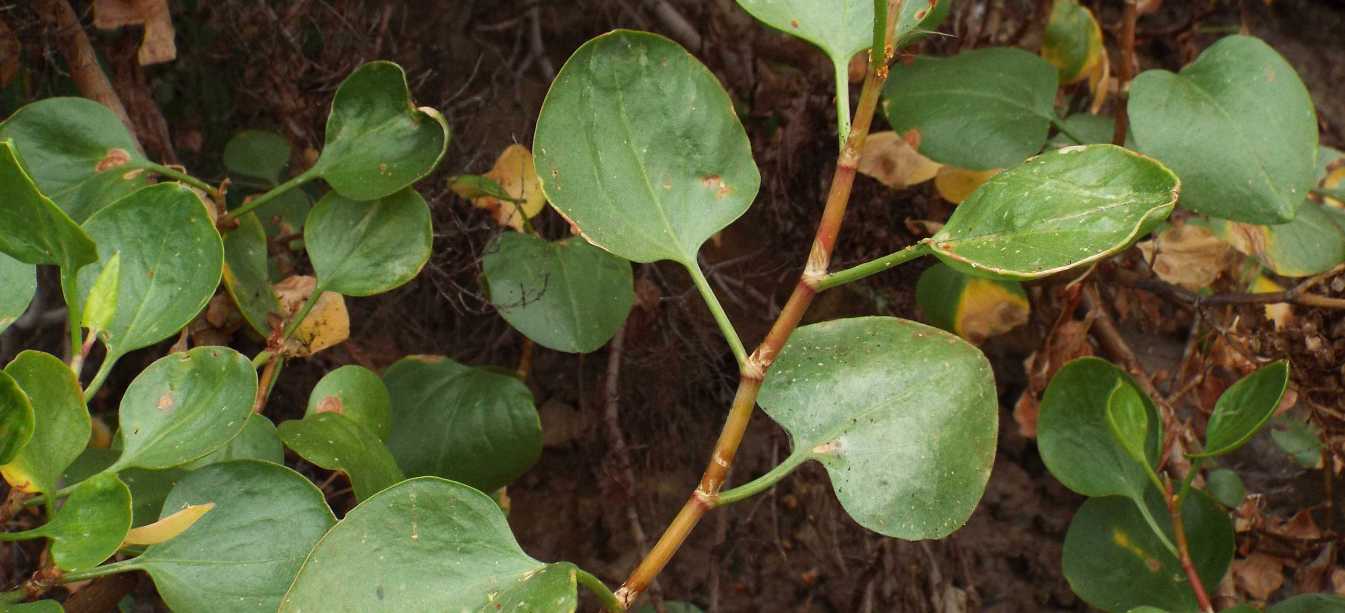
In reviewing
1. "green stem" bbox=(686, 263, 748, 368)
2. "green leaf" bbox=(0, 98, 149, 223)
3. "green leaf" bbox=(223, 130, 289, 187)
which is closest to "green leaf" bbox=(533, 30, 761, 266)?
"green stem" bbox=(686, 263, 748, 368)

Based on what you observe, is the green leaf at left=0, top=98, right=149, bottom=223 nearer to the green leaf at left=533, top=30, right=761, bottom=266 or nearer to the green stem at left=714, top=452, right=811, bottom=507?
the green leaf at left=533, top=30, right=761, bottom=266

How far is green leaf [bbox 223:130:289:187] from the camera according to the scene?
0.99 metres

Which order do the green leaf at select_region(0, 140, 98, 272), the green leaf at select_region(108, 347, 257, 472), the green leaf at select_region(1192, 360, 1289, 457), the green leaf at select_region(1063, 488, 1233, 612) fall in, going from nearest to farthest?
the green leaf at select_region(0, 140, 98, 272)
the green leaf at select_region(108, 347, 257, 472)
the green leaf at select_region(1192, 360, 1289, 457)
the green leaf at select_region(1063, 488, 1233, 612)

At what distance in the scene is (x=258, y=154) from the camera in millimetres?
998

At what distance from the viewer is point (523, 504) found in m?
1.12

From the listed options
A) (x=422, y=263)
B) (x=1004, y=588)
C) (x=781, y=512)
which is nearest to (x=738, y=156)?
(x=422, y=263)

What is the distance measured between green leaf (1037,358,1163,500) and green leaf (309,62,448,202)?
1.53 feet

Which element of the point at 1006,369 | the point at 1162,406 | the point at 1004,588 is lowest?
the point at 1004,588

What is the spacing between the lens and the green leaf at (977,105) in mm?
886

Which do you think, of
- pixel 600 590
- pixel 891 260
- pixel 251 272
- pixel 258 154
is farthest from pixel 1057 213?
pixel 258 154

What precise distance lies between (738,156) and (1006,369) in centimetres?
67

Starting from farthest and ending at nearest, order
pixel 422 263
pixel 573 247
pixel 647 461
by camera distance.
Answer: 1. pixel 647 461
2. pixel 573 247
3. pixel 422 263

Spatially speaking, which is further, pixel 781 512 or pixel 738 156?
pixel 781 512

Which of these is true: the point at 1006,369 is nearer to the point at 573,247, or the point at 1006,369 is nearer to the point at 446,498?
the point at 573,247
